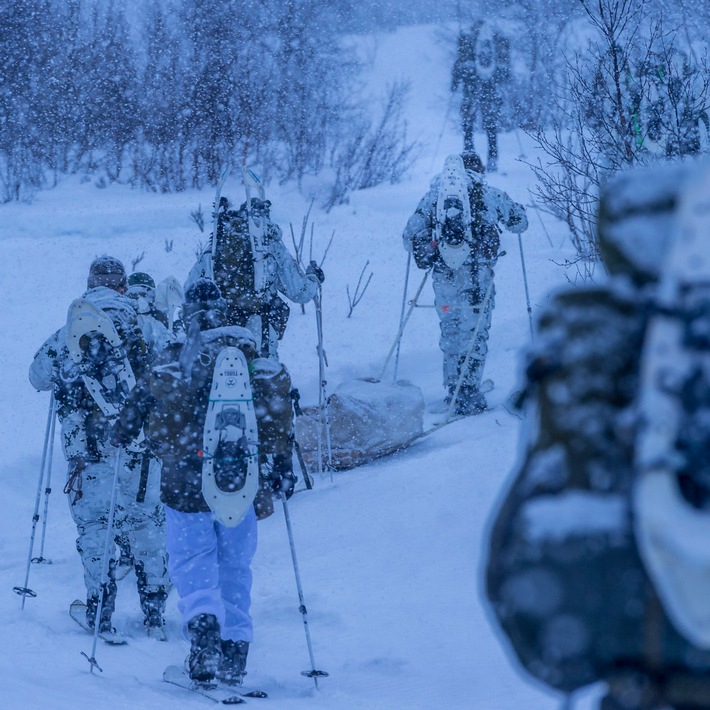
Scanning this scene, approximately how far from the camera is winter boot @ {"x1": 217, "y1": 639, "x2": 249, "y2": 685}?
4.53 meters

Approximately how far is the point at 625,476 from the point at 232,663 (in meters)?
3.43

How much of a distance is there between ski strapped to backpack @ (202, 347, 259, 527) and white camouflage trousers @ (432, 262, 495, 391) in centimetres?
453

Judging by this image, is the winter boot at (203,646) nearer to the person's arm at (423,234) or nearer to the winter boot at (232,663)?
the winter boot at (232,663)

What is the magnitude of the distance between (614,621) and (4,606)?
5.09 m

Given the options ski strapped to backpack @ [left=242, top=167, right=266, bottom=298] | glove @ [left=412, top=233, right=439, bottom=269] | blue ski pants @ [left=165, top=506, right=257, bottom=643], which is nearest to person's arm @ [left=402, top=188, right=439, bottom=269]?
glove @ [left=412, top=233, right=439, bottom=269]

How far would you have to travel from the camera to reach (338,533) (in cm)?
690

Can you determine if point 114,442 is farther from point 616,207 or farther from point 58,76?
point 58,76

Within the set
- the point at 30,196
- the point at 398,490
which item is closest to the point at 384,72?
the point at 30,196

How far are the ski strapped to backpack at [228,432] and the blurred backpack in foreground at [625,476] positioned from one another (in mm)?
2701

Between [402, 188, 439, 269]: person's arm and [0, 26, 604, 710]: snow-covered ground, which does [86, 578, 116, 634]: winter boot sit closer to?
[0, 26, 604, 710]: snow-covered ground

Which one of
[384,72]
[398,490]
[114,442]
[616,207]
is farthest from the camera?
[384,72]

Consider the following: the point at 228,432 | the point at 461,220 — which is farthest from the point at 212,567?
the point at 461,220

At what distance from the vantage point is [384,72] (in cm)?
2739

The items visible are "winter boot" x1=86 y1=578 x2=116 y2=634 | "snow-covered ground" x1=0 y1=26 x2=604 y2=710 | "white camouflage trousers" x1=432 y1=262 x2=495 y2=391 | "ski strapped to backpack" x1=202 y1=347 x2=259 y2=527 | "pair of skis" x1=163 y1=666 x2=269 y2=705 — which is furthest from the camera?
"white camouflage trousers" x1=432 y1=262 x2=495 y2=391
